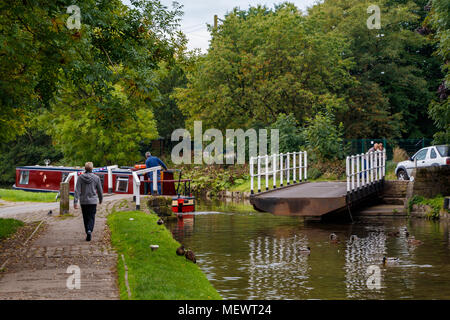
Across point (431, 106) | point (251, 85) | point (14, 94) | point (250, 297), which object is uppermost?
point (251, 85)

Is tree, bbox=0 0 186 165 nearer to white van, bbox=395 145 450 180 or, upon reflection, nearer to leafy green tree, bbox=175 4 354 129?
white van, bbox=395 145 450 180

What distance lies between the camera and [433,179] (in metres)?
24.7

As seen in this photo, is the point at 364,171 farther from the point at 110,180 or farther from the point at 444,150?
the point at 110,180

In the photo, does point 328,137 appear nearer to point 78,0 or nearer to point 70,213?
point 70,213

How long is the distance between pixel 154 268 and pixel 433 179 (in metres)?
16.4

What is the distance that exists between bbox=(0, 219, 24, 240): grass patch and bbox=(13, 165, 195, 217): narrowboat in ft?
23.7

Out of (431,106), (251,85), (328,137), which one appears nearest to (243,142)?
(251,85)

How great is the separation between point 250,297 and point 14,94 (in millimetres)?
5792

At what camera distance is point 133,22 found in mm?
16203

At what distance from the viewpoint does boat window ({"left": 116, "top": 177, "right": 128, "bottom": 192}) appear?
30.7m

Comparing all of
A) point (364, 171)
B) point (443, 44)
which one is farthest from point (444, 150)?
point (443, 44)

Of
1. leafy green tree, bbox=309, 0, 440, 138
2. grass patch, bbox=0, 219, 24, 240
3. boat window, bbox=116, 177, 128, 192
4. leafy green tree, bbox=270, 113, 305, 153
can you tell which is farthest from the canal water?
leafy green tree, bbox=309, 0, 440, 138

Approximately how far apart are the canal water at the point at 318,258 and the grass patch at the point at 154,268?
2.39 feet

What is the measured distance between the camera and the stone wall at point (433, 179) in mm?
24672
